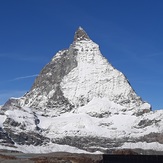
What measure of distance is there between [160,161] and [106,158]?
1017 centimetres

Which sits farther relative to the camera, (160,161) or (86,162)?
(86,162)

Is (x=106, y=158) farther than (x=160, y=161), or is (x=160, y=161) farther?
(x=106, y=158)

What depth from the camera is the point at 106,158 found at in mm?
69875

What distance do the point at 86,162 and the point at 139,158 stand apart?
3328 centimetres

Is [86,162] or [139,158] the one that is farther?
[86,162]

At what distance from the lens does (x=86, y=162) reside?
319ft

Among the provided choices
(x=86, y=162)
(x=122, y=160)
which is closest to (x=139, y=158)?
(x=122, y=160)

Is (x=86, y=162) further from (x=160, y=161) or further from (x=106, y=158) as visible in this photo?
(x=160, y=161)

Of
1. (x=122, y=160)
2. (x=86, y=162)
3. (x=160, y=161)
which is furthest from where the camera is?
(x=86, y=162)

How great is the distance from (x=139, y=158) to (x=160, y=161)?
3669 mm

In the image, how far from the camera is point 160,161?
6275cm

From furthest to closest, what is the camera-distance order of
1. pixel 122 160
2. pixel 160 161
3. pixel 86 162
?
pixel 86 162, pixel 122 160, pixel 160 161

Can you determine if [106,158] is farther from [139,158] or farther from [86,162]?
[86,162]

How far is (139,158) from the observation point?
65.3m
